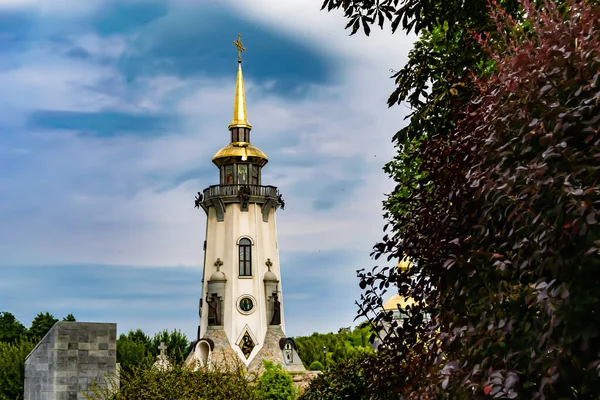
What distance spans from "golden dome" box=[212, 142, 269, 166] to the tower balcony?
1880 mm

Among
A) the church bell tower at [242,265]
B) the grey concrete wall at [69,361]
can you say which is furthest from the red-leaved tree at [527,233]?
the church bell tower at [242,265]

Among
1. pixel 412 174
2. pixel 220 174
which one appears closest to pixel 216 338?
pixel 220 174

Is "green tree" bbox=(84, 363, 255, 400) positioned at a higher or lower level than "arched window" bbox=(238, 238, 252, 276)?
lower

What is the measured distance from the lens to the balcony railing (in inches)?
2003

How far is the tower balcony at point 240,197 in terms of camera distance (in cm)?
5069

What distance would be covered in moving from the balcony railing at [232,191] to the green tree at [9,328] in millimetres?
Answer: 21465

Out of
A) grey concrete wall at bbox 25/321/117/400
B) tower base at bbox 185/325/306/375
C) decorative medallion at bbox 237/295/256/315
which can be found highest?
decorative medallion at bbox 237/295/256/315

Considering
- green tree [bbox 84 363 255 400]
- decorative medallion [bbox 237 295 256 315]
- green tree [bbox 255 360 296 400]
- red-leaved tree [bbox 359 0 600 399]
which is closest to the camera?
red-leaved tree [bbox 359 0 600 399]

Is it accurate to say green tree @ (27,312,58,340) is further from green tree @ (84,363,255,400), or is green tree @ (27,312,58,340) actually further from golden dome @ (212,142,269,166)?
green tree @ (84,363,255,400)

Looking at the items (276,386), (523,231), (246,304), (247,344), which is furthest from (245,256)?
(523,231)

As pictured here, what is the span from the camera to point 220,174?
5216cm

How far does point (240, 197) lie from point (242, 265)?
4.28 m

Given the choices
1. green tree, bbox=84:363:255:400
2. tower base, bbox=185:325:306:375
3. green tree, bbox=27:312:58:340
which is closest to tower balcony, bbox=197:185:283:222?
tower base, bbox=185:325:306:375

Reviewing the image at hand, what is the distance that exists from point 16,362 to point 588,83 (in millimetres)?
31163
